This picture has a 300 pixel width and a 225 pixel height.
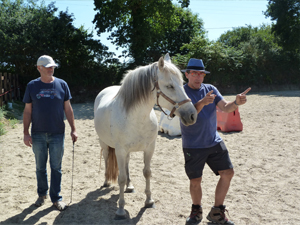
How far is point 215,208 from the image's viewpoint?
2900 millimetres

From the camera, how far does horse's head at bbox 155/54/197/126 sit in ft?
8.33

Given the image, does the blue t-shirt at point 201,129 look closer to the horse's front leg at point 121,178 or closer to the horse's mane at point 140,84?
the horse's mane at point 140,84

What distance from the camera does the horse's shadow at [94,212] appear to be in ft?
A: 10.0

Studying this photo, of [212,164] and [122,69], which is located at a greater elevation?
[122,69]

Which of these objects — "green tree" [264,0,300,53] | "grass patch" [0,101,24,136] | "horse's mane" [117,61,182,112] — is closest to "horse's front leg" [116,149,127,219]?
"horse's mane" [117,61,182,112]

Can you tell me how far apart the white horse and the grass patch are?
5.34m

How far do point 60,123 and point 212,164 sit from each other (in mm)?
1897

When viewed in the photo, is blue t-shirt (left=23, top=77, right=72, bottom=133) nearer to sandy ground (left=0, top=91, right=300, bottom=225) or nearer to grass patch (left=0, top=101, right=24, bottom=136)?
sandy ground (left=0, top=91, right=300, bottom=225)

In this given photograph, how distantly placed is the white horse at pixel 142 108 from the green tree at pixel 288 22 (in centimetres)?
2059

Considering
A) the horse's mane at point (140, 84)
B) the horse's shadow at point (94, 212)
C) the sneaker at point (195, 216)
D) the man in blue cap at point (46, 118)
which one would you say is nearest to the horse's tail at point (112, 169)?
the horse's shadow at point (94, 212)

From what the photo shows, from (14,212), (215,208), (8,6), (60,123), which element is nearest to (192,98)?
(215,208)

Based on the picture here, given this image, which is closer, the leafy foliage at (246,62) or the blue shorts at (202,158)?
the blue shorts at (202,158)

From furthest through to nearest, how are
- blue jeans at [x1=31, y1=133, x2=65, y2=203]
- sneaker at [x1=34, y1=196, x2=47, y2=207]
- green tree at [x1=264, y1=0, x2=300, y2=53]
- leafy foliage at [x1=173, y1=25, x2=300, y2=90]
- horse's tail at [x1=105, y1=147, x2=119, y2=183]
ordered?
green tree at [x1=264, y1=0, x2=300, y2=53], leafy foliage at [x1=173, y1=25, x2=300, y2=90], horse's tail at [x1=105, y1=147, x2=119, y2=183], sneaker at [x1=34, y1=196, x2=47, y2=207], blue jeans at [x1=31, y1=133, x2=65, y2=203]

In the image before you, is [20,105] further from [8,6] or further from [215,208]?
[215,208]
